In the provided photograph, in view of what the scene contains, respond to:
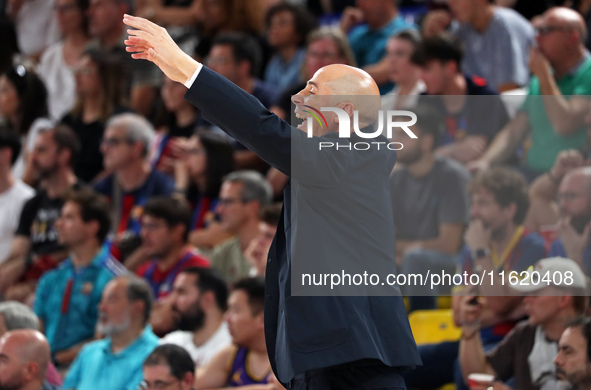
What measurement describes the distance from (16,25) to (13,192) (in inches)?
118

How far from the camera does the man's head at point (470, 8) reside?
6941 mm

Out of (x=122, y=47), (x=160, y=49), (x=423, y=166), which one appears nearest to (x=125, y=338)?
(x=423, y=166)

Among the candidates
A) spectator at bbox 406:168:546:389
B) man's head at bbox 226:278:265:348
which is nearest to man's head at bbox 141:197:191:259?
man's head at bbox 226:278:265:348

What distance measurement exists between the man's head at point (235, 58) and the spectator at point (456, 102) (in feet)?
5.25

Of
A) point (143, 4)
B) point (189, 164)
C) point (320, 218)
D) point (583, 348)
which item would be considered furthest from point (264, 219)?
point (143, 4)

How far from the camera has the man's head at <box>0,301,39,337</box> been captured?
525 cm

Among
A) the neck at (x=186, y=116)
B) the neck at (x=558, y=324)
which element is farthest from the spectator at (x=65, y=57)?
the neck at (x=558, y=324)

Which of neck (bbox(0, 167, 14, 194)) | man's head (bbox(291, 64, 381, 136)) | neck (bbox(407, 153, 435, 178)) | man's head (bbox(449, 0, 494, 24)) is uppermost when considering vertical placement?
man's head (bbox(449, 0, 494, 24))

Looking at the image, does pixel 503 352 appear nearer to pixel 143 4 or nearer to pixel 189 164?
pixel 189 164

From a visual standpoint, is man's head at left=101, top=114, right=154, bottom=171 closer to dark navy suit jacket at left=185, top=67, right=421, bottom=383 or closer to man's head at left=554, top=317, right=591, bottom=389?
man's head at left=554, top=317, right=591, bottom=389

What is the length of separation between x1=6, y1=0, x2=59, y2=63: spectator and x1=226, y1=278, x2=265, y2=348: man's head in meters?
5.17

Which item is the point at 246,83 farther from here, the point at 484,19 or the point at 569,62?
the point at 569,62

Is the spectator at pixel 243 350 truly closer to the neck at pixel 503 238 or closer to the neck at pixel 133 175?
the neck at pixel 503 238

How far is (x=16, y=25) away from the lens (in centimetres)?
970
